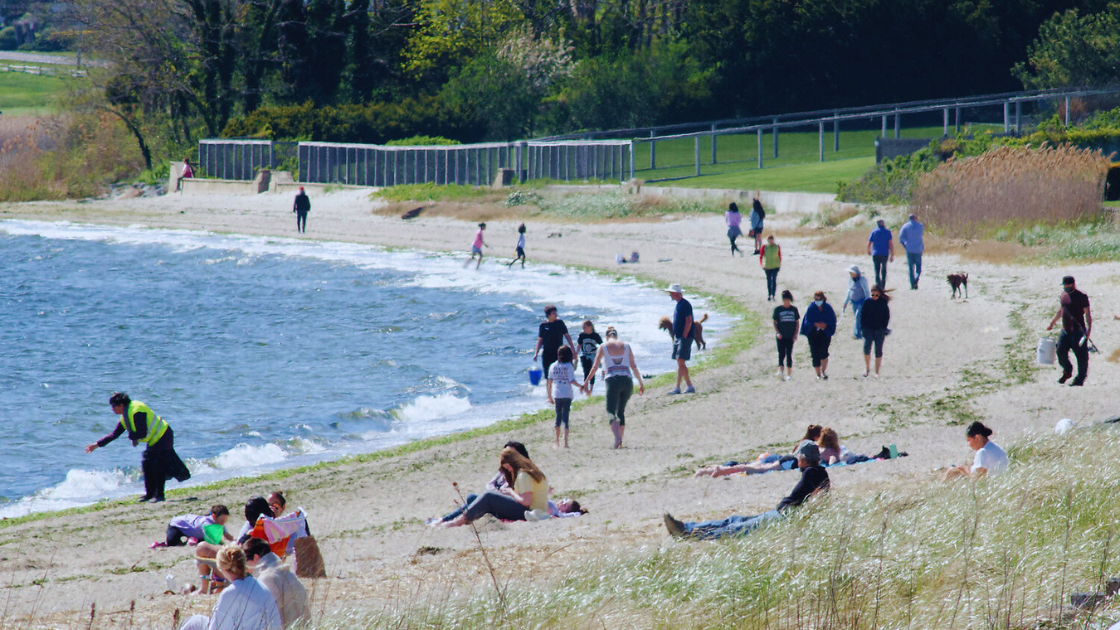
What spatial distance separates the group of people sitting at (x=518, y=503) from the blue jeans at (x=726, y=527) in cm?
219

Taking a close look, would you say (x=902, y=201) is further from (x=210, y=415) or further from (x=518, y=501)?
(x=518, y=501)

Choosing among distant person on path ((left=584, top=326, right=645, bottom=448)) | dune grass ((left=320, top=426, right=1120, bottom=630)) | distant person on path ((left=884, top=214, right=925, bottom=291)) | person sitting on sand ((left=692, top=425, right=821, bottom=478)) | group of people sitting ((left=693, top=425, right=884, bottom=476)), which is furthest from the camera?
distant person on path ((left=884, top=214, right=925, bottom=291))

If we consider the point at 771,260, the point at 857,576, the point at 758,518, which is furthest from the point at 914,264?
the point at 857,576

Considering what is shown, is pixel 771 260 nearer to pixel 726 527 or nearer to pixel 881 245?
pixel 881 245

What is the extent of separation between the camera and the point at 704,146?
4256cm

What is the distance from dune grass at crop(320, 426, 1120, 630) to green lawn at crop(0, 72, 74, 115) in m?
79.1

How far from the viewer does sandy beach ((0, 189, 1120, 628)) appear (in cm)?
882

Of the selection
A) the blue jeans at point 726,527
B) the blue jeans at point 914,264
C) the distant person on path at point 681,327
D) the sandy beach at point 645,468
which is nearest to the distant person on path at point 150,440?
the sandy beach at point 645,468

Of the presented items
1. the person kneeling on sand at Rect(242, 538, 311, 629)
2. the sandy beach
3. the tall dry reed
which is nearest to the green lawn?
the tall dry reed

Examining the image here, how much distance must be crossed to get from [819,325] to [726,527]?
25.2 ft

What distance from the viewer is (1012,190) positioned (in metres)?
26.7

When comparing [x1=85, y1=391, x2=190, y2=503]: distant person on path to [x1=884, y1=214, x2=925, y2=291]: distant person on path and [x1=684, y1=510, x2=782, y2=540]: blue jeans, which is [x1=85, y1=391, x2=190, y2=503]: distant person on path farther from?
[x1=884, y1=214, x2=925, y2=291]: distant person on path

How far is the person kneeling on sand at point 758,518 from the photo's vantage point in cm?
851

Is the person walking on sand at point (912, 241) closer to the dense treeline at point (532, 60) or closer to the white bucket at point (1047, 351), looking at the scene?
the white bucket at point (1047, 351)
